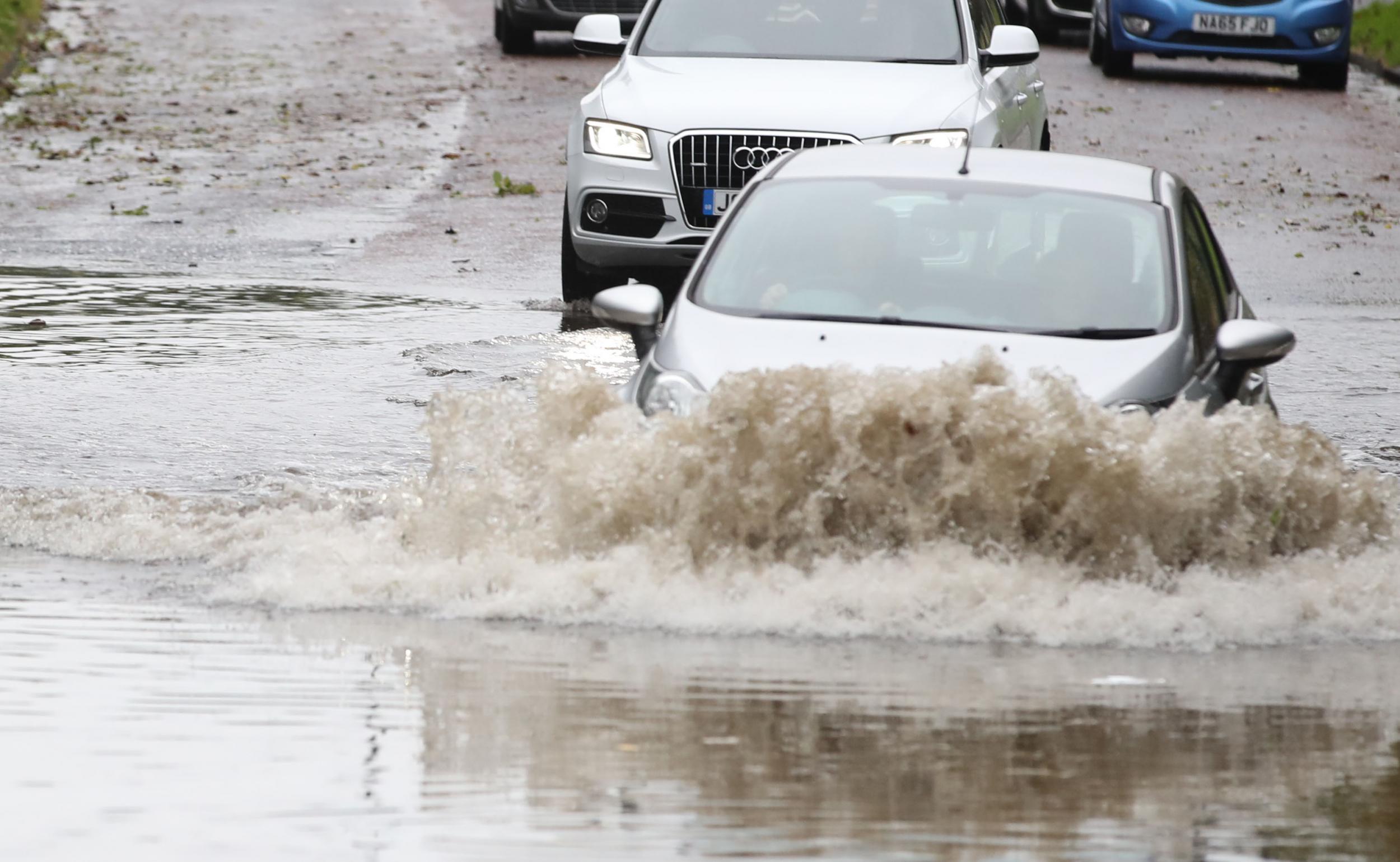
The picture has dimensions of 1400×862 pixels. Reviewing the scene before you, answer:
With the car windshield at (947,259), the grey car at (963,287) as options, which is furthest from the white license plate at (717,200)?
the car windshield at (947,259)

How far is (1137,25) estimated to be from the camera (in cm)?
2583

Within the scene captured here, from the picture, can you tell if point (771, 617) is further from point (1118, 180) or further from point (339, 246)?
point (339, 246)

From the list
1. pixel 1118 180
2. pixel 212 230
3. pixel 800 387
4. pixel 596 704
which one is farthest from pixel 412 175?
pixel 596 704

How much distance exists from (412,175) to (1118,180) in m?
10.9

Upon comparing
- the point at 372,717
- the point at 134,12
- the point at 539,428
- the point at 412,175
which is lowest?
the point at 134,12

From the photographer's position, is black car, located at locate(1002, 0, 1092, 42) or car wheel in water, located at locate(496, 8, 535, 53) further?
black car, located at locate(1002, 0, 1092, 42)

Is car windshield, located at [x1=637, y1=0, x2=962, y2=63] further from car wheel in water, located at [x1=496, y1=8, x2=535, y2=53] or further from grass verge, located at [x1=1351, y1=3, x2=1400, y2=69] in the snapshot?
grass verge, located at [x1=1351, y1=3, x2=1400, y2=69]

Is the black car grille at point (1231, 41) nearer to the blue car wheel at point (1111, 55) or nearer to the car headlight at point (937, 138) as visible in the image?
the blue car wheel at point (1111, 55)

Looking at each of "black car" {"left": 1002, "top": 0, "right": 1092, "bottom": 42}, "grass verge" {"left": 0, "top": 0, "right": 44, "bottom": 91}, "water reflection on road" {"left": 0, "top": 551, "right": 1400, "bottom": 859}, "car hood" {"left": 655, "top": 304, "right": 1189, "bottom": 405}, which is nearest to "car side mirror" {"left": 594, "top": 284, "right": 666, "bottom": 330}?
"car hood" {"left": 655, "top": 304, "right": 1189, "bottom": 405}

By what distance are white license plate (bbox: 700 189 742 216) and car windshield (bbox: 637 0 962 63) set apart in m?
1.27

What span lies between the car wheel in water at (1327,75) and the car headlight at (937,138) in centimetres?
1441

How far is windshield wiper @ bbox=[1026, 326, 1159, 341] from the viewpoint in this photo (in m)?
7.49

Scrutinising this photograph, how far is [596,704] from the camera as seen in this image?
5.80 meters

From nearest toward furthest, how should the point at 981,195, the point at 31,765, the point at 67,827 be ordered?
the point at 67,827 → the point at 31,765 → the point at 981,195
